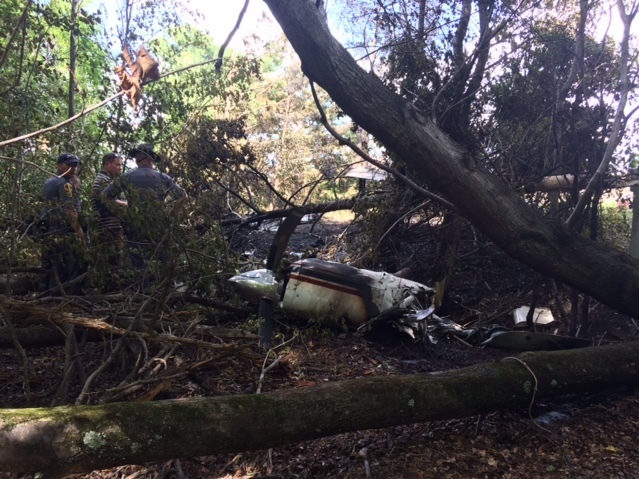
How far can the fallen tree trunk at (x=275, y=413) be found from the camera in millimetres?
1695

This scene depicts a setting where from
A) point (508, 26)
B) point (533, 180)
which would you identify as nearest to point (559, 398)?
point (533, 180)

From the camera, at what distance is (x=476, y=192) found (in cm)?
348

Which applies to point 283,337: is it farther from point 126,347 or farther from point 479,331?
point 479,331

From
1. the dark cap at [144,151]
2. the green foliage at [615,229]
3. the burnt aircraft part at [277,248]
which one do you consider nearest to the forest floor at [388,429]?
the burnt aircraft part at [277,248]

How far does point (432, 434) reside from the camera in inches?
99.7

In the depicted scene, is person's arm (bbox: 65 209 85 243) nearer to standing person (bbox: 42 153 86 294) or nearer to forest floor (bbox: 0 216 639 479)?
standing person (bbox: 42 153 86 294)

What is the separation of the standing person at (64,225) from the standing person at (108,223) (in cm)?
14

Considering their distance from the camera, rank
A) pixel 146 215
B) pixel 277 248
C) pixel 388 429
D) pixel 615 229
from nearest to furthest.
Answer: pixel 388 429
pixel 146 215
pixel 277 248
pixel 615 229

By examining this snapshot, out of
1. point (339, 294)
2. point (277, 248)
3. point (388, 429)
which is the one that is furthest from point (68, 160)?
point (388, 429)

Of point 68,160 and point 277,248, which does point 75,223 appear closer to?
point 68,160

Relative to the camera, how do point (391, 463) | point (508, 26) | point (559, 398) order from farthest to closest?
point (508, 26) → point (559, 398) → point (391, 463)

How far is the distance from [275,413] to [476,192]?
2264 millimetres

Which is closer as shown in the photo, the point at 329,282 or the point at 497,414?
the point at 497,414

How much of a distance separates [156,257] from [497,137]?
406 cm
